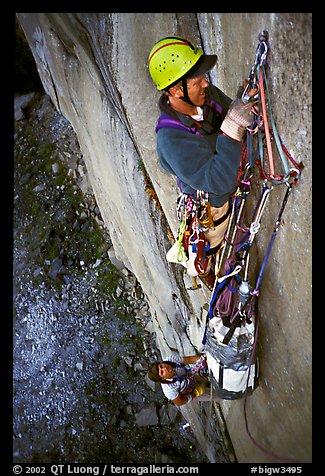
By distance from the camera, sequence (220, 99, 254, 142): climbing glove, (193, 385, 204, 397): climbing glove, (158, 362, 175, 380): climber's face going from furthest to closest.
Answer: (193, 385, 204, 397): climbing glove, (158, 362, 175, 380): climber's face, (220, 99, 254, 142): climbing glove

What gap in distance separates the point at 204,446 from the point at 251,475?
2264 mm

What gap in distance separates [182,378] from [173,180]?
1.50 m

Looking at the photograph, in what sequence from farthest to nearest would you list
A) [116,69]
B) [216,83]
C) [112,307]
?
[112,307] → [116,69] → [216,83]

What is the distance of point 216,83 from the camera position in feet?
7.90

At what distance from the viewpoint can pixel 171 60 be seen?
5.72ft

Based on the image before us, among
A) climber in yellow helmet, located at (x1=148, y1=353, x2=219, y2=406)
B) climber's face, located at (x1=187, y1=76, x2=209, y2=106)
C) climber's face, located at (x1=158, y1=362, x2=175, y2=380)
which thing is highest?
climber's face, located at (x1=187, y1=76, x2=209, y2=106)

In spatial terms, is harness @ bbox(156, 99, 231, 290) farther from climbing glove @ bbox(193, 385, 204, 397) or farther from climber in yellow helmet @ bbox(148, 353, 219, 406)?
climbing glove @ bbox(193, 385, 204, 397)

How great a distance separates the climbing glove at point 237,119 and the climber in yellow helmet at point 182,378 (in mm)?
1707

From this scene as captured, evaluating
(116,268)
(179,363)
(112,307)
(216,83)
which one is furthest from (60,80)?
(179,363)

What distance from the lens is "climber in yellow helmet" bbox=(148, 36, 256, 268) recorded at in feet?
5.49

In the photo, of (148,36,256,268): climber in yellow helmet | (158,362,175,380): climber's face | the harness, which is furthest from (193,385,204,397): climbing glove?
(148,36,256,268): climber in yellow helmet

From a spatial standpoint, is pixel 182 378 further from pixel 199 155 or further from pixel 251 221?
pixel 199 155

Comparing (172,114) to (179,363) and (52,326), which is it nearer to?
(179,363)

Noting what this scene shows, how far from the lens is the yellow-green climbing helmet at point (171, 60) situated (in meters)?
1.73
